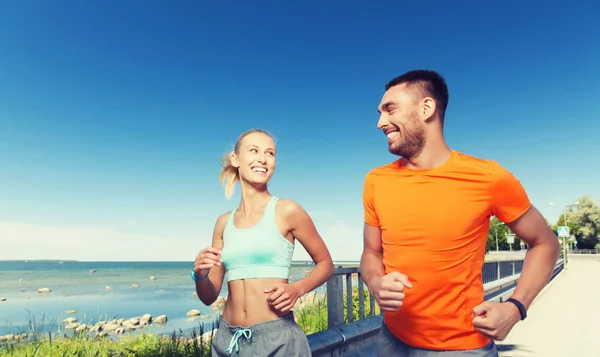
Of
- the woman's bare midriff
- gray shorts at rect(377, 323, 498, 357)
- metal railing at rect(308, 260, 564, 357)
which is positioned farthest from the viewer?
metal railing at rect(308, 260, 564, 357)

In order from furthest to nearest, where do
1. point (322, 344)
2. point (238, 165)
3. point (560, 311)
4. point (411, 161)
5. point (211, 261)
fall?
point (560, 311) → point (322, 344) → point (238, 165) → point (211, 261) → point (411, 161)

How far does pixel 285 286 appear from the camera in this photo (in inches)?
88.4

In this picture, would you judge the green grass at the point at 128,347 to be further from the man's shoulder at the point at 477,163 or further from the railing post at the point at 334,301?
the man's shoulder at the point at 477,163

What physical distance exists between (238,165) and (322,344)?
1789 mm

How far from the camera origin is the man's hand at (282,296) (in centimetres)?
216

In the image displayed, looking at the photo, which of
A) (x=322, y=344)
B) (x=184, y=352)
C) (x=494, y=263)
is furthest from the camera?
(x=494, y=263)

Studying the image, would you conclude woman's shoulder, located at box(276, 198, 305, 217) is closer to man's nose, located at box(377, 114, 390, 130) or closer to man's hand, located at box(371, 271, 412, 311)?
man's nose, located at box(377, 114, 390, 130)

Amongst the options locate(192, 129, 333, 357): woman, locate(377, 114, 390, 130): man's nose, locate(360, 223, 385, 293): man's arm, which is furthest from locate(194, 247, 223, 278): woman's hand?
locate(377, 114, 390, 130): man's nose

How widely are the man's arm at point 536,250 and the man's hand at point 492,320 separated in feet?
0.67

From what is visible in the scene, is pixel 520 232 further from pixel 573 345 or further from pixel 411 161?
pixel 573 345

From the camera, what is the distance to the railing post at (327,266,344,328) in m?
4.22

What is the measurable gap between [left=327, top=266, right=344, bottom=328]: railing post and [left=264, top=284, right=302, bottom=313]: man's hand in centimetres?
201

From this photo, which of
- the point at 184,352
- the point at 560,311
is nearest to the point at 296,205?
the point at 184,352

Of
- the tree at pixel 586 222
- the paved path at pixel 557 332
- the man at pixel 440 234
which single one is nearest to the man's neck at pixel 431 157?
the man at pixel 440 234
